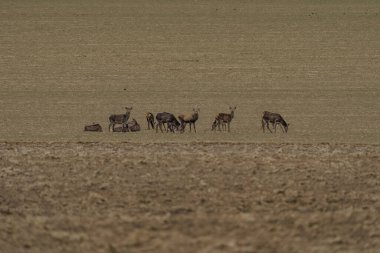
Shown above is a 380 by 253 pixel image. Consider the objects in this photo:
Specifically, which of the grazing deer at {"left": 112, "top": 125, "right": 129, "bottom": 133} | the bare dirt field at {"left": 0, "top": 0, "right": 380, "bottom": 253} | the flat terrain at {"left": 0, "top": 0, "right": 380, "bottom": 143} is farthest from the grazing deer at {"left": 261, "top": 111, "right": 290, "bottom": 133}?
the grazing deer at {"left": 112, "top": 125, "right": 129, "bottom": 133}

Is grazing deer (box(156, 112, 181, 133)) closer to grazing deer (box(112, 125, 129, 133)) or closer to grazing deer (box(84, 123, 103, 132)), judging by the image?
grazing deer (box(112, 125, 129, 133))

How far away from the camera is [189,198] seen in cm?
1656

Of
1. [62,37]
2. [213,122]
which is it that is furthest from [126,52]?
[213,122]

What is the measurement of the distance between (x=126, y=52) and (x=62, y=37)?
15.0 feet

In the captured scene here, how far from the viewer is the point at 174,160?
67.2 ft

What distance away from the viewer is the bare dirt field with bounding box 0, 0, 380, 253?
46.2ft

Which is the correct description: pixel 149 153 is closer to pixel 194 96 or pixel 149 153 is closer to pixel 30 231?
pixel 30 231

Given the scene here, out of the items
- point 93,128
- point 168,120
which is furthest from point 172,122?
point 93,128

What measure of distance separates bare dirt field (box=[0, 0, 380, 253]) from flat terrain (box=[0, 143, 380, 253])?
0.04 metres

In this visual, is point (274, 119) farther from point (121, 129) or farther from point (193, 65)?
point (193, 65)

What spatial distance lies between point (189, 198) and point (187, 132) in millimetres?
11619

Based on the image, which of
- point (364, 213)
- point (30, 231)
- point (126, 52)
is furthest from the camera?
point (126, 52)

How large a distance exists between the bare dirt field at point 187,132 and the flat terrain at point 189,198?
0.13 ft

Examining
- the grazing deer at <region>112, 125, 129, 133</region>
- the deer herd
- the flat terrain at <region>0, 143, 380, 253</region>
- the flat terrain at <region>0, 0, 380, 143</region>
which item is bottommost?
the flat terrain at <region>0, 143, 380, 253</region>
